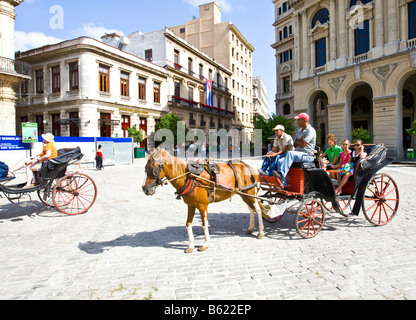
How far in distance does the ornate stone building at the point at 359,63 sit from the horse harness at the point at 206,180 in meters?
22.4

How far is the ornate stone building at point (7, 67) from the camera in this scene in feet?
67.5

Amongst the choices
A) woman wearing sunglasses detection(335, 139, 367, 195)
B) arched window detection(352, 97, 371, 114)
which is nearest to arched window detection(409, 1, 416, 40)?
arched window detection(352, 97, 371, 114)

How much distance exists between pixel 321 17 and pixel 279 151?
1117 inches

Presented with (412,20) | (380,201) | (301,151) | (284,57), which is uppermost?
(284,57)

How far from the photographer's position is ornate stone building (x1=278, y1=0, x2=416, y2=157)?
70.4ft

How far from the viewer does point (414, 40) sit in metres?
20.5

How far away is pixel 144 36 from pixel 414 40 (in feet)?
95.1

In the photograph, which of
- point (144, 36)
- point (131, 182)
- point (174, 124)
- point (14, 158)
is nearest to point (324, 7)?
point (174, 124)

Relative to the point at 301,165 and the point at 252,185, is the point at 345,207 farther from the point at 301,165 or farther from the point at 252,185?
the point at 252,185

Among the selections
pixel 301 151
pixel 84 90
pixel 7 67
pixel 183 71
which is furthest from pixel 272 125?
pixel 7 67

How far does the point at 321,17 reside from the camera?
2770 cm

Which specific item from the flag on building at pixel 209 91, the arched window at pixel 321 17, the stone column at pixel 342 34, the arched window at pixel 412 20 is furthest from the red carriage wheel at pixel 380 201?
the flag on building at pixel 209 91

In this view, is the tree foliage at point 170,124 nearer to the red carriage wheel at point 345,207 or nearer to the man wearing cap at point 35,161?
the man wearing cap at point 35,161
